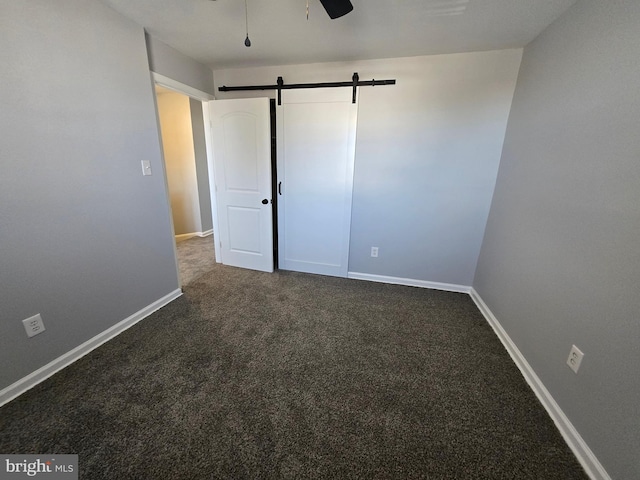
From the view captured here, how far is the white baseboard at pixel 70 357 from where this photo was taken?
4.47ft

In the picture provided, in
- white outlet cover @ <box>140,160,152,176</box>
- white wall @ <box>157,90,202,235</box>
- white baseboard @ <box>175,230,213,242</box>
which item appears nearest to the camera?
white outlet cover @ <box>140,160,152,176</box>

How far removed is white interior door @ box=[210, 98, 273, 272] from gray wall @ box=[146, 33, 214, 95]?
0.24m

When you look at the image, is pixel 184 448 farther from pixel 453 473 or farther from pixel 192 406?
pixel 453 473

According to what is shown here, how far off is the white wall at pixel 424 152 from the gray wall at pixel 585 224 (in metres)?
0.37

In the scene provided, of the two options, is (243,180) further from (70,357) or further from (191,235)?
(191,235)

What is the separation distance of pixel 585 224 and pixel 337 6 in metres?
1.70

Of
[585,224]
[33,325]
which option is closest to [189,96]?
[33,325]

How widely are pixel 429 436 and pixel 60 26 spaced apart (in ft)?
10.0

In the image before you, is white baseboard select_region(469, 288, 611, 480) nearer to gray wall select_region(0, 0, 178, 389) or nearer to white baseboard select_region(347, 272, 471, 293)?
white baseboard select_region(347, 272, 471, 293)

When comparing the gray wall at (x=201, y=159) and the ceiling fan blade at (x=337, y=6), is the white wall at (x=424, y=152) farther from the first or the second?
the gray wall at (x=201, y=159)

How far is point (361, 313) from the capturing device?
225 cm

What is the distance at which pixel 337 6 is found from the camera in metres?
1.22

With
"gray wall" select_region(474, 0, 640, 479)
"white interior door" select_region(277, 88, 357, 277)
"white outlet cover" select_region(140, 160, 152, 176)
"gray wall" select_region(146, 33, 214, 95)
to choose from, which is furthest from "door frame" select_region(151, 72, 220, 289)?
"gray wall" select_region(474, 0, 640, 479)

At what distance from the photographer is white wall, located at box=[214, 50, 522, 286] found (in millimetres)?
2189
